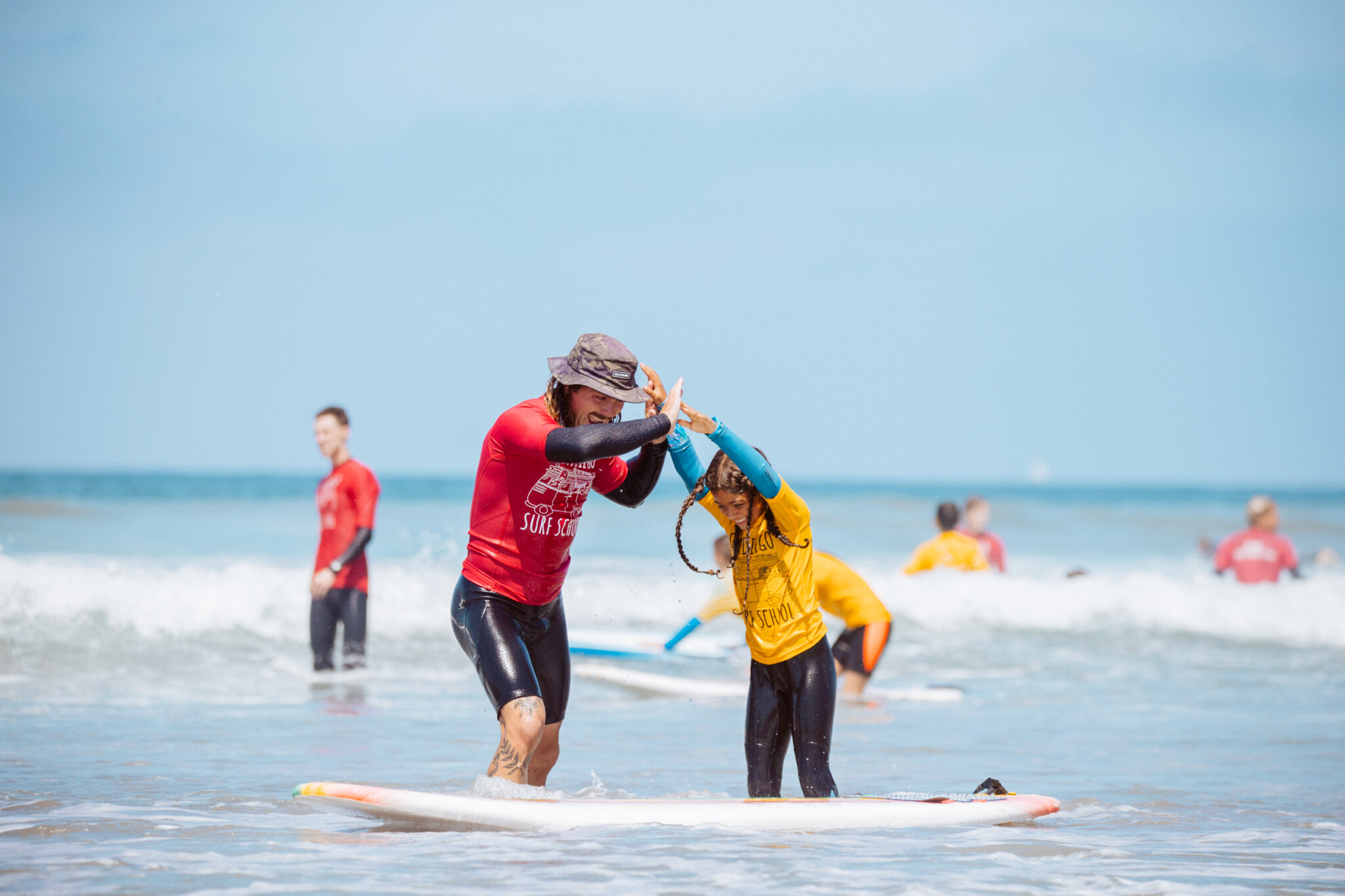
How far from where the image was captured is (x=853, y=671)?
8914 mm

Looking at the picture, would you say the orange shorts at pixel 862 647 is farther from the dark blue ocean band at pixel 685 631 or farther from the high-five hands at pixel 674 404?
the high-five hands at pixel 674 404

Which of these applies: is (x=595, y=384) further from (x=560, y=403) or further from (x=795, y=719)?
(x=795, y=719)

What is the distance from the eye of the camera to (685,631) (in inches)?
324

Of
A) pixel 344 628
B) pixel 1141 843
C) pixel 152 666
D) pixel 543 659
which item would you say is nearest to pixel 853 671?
pixel 344 628

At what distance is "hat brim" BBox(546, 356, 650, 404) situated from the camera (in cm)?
421

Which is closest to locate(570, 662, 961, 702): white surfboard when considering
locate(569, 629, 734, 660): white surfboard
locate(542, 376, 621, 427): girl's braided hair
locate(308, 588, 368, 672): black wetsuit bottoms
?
locate(569, 629, 734, 660): white surfboard

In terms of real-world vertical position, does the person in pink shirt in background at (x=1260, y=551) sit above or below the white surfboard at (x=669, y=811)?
above

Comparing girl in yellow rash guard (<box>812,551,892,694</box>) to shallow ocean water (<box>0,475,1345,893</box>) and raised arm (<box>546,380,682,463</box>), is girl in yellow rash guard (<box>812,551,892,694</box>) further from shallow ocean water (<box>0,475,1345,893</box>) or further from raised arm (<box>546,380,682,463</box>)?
raised arm (<box>546,380,682,463</box>)

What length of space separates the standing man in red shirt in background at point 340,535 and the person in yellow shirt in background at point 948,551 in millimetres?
4577

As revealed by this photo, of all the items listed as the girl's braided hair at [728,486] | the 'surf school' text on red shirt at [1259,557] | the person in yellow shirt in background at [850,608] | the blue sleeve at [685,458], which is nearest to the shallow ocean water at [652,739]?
the person in yellow shirt in background at [850,608]

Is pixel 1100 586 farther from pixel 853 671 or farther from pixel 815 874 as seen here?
pixel 815 874

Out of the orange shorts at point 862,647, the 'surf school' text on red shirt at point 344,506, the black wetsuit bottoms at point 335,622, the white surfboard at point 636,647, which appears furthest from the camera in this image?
the white surfboard at point 636,647

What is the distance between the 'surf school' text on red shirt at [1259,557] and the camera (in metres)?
13.2

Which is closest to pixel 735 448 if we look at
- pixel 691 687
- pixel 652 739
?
pixel 652 739
